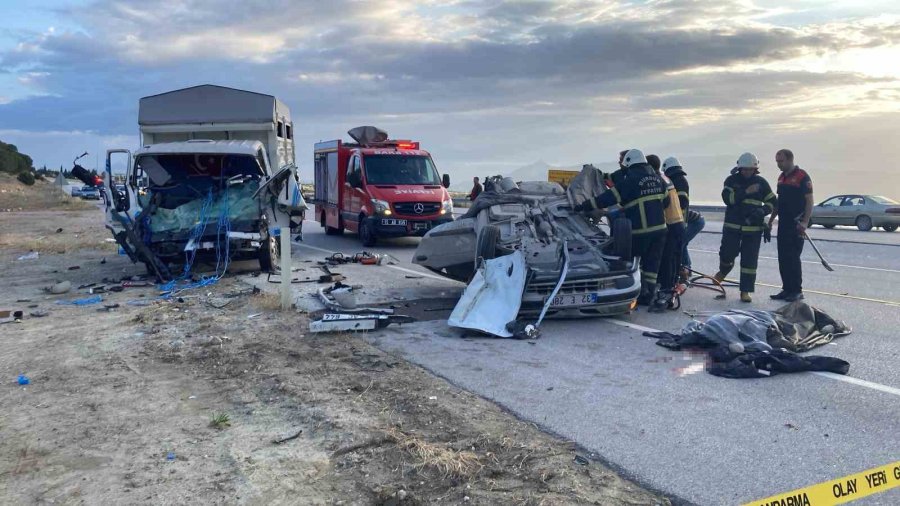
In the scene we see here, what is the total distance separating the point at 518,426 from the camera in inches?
203

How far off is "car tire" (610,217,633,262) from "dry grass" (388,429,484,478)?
15.7ft

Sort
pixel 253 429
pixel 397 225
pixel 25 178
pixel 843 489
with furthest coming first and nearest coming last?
pixel 25 178 < pixel 397 225 < pixel 253 429 < pixel 843 489

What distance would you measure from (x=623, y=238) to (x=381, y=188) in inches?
384

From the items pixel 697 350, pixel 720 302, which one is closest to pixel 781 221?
pixel 720 302

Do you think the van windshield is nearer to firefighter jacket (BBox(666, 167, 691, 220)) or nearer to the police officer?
firefighter jacket (BBox(666, 167, 691, 220))

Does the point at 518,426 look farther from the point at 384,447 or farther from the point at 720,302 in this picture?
the point at 720,302

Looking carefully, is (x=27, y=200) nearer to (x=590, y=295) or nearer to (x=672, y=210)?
(x=672, y=210)

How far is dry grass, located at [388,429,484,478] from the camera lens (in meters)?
4.31

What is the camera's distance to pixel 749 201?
1015 centimetres

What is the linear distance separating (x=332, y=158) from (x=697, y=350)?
47.5 ft

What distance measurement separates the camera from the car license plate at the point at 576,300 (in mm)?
8430

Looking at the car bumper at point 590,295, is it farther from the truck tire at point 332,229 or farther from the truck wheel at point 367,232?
the truck tire at point 332,229

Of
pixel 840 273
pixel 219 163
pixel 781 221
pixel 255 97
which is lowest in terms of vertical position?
pixel 840 273

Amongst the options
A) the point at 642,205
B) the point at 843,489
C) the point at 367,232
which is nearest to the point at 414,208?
the point at 367,232
